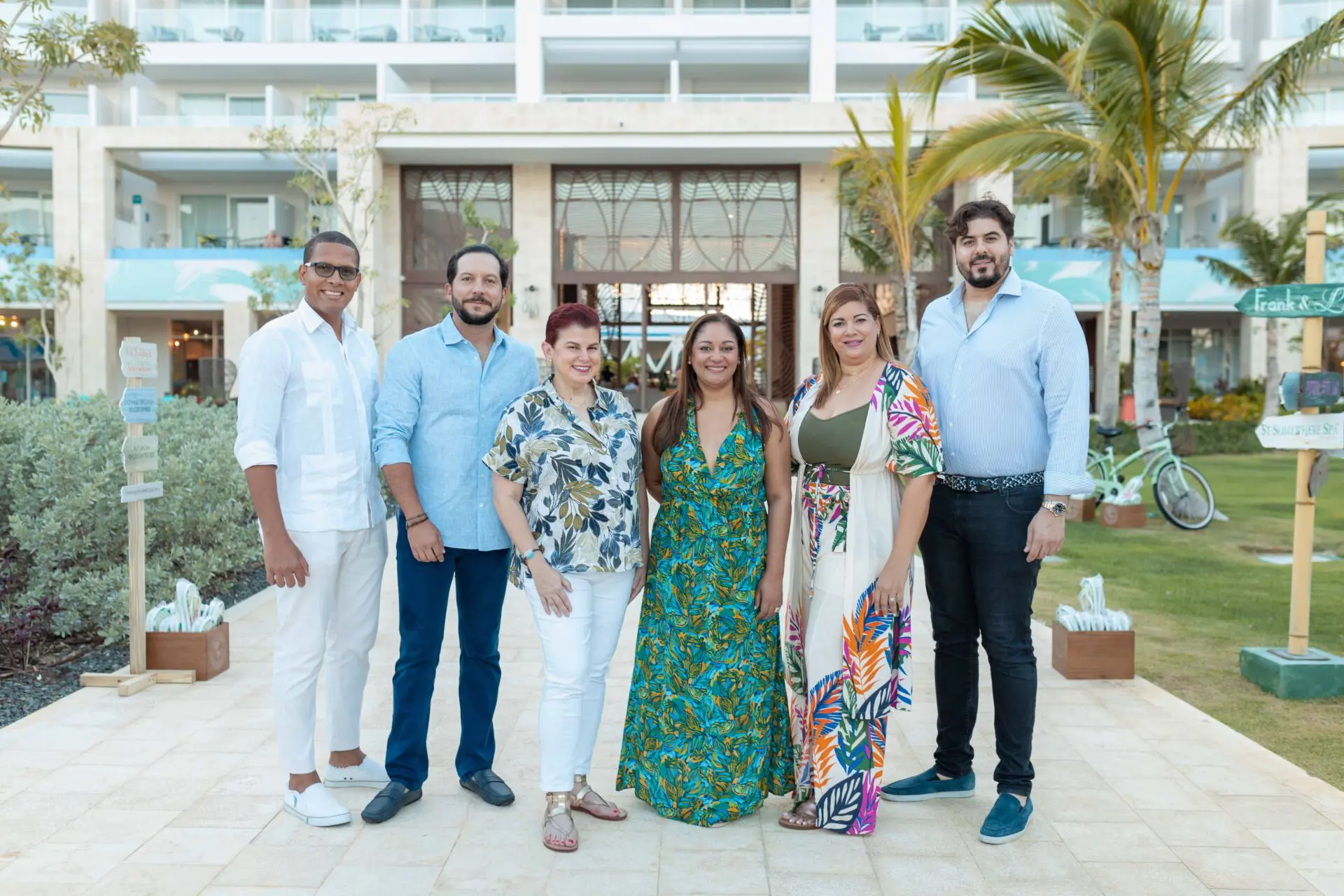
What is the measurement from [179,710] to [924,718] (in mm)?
3390

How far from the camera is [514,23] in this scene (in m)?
29.9

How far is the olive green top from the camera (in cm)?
348

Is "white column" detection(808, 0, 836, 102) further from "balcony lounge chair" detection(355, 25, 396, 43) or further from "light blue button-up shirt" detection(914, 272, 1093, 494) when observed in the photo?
"light blue button-up shirt" detection(914, 272, 1093, 494)

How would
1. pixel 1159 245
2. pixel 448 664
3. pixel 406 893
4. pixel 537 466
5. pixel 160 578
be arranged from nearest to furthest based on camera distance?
pixel 406 893, pixel 537 466, pixel 448 664, pixel 160 578, pixel 1159 245

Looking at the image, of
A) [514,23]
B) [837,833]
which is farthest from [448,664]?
[514,23]

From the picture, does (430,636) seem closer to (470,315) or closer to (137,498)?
(470,315)

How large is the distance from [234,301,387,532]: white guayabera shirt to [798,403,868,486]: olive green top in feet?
4.81

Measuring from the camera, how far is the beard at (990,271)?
3588mm

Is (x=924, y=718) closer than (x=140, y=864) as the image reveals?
No

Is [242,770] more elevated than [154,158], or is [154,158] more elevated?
[154,158]

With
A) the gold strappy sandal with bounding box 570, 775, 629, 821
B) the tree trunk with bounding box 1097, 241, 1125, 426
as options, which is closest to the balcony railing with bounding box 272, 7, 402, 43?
the tree trunk with bounding box 1097, 241, 1125, 426

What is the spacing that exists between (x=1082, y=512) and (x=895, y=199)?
6929 millimetres

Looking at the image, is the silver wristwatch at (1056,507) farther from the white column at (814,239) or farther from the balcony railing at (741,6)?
the balcony railing at (741,6)

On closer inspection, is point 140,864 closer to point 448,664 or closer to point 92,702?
point 92,702
